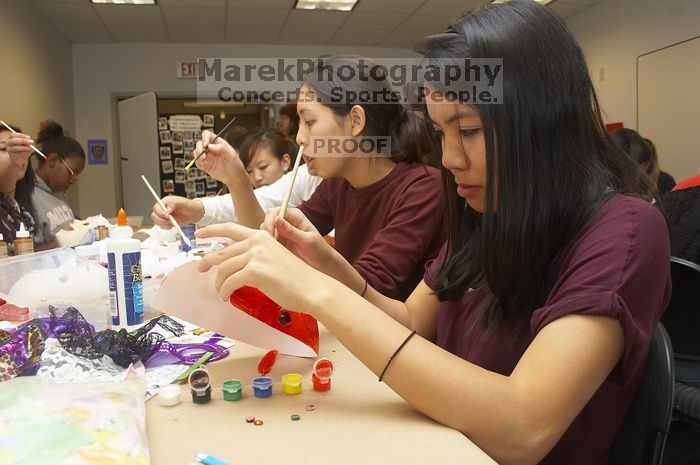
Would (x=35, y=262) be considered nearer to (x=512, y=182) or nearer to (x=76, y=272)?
(x=76, y=272)

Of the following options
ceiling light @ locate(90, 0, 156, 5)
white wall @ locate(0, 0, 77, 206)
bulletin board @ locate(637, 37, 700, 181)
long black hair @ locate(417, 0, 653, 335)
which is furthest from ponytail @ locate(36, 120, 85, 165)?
bulletin board @ locate(637, 37, 700, 181)

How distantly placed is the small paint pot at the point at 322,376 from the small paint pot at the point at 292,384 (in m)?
0.02

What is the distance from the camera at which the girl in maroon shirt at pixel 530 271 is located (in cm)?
62

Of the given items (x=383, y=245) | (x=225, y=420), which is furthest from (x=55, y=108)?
(x=225, y=420)

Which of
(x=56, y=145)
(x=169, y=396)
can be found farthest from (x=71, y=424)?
(x=56, y=145)

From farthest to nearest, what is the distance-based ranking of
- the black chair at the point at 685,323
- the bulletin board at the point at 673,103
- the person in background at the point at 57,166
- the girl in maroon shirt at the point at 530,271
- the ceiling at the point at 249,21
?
the ceiling at the point at 249,21 < the bulletin board at the point at 673,103 < the person in background at the point at 57,166 < the black chair at the point at 685,323 < the girl in maroon shirt at the point at 530,271

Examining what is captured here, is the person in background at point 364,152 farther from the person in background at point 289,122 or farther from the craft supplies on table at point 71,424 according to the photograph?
the person in background at point 289,122

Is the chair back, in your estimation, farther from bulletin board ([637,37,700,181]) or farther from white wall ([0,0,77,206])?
white wall ([0,0,77,206])

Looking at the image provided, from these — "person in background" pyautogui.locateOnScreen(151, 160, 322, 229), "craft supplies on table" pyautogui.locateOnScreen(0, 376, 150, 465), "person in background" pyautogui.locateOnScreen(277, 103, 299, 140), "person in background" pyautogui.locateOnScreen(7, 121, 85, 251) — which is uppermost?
"person in background" pyautogui.locateOnScreen(277, 103, 299, 140)

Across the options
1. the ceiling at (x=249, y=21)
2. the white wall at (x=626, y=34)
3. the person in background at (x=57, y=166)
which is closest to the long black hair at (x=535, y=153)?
the person in background at (x=57, y=166)

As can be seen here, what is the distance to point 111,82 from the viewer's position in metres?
5.96

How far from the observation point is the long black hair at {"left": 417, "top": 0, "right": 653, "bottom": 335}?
28.3 inches

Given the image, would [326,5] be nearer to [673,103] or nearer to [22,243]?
[673,103]

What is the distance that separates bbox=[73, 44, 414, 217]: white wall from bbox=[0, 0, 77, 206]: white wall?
170 millimetres
